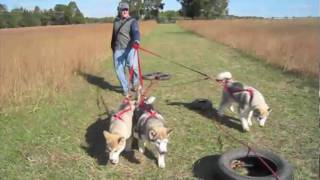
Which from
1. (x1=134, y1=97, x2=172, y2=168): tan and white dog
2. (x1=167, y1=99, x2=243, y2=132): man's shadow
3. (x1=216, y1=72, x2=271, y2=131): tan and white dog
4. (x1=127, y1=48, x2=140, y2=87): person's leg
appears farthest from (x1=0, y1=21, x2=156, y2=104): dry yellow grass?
(x1=216, y1=72, x2=271, y2=131): tan and white dog

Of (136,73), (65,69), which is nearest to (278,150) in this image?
(136,73)

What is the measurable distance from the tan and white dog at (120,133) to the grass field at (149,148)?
0.25 m

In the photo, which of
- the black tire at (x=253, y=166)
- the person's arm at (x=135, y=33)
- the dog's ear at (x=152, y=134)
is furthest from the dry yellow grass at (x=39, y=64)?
the black tire at (x=253, y=166)

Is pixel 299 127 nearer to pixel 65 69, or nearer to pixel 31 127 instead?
pixel 31 127

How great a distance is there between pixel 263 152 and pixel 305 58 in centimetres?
855

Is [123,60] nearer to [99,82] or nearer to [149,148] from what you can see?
[99,82]

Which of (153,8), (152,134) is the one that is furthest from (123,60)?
(153,8)

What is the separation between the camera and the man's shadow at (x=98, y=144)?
18.6ft

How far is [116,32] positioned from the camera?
882cm

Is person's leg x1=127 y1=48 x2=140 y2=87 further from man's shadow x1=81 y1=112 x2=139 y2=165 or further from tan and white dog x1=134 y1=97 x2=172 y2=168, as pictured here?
tan and white dog x1=134 y1=97 x2=172 y2=168

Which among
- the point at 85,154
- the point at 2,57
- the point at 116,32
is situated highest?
the point at 116,32

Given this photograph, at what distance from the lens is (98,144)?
623cm

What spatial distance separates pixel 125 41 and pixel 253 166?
4.43 m

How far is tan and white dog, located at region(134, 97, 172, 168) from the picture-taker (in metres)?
5.03
